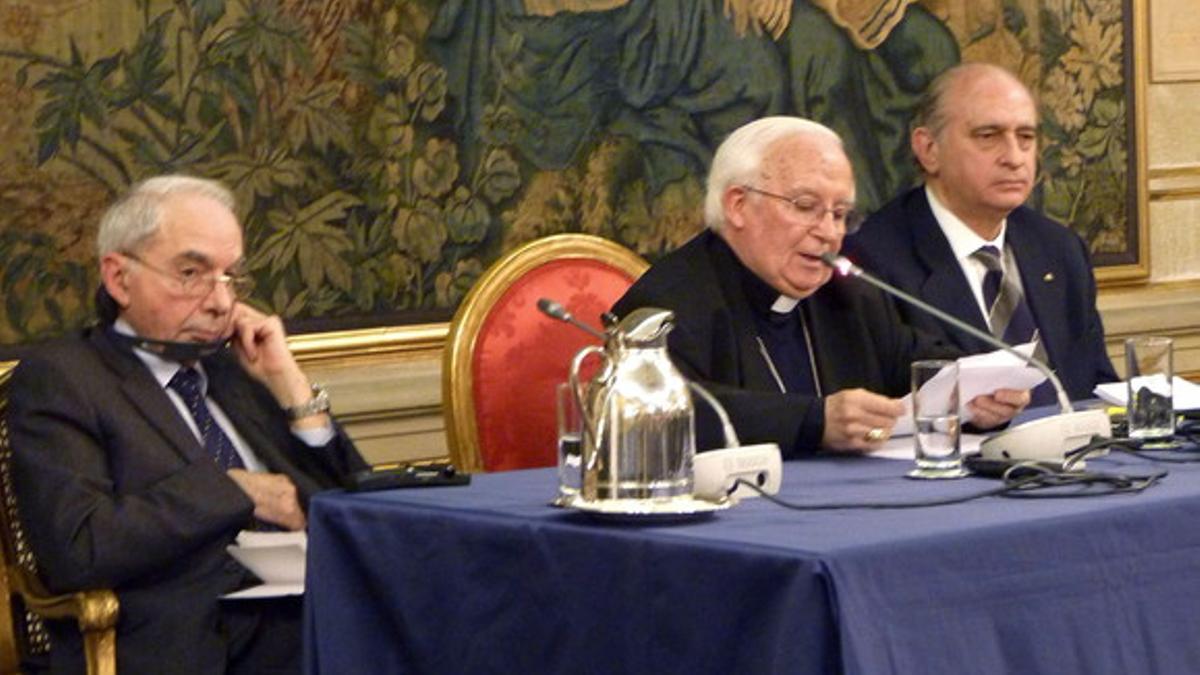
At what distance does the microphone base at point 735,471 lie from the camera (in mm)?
3293

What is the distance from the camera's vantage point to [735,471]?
3.32m

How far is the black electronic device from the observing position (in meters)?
3.57

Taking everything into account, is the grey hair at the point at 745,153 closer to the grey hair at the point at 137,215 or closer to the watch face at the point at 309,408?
the watch face at the point at 309,408

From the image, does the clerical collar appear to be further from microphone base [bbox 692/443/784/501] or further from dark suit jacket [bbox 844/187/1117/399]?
microphone base [bbox 692/443/784/501]

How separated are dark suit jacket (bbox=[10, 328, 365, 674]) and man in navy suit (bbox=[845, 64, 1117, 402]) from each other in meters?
1.84

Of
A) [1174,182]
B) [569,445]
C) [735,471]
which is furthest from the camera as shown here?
[1174,182]

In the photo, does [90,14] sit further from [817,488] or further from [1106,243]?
[1106,243]

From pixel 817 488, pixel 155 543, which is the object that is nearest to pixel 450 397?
pixel 155 543

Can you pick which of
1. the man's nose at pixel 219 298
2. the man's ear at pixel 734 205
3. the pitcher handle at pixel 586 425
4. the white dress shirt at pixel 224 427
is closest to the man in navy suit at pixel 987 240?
the man's ear at pixel 734 205

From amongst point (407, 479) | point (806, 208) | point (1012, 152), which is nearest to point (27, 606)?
point (407, 479)

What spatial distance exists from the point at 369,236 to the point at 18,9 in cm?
103

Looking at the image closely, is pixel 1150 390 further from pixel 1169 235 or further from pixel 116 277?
pixel 1169 235

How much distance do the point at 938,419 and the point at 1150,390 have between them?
24.2 inches

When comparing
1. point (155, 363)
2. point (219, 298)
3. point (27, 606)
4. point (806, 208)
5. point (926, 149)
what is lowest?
point (27, 606)
